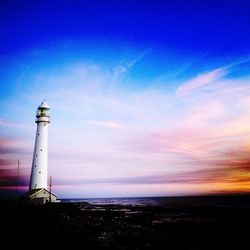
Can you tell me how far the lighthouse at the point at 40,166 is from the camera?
45406 millimetres

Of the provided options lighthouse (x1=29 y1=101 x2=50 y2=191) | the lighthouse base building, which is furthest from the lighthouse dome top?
the lighthouse base building

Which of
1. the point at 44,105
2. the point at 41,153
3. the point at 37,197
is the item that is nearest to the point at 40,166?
the point at 41,153

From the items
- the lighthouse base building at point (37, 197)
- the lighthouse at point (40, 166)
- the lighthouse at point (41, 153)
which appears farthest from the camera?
the lighthouse at point (41, 153)

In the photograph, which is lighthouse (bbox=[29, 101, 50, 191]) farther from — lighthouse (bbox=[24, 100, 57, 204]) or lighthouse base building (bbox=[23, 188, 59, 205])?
lighthouse base building (bbox=[23, 188, 59, 205])

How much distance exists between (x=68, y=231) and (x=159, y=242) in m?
6.85

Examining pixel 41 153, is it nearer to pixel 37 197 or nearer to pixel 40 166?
pixel 40 166

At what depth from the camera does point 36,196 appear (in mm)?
44844

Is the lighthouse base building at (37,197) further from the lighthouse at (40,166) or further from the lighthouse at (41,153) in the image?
the lighthouse at (41,153)

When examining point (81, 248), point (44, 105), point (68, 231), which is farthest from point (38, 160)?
point (81, 248)

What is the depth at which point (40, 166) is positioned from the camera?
45938 mm

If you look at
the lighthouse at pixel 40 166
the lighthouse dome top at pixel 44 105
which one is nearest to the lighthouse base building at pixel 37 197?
the lighthouse at pixel 40 166

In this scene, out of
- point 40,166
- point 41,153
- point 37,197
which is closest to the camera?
point 37,197

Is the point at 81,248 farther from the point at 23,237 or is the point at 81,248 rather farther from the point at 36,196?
the point at 36,196

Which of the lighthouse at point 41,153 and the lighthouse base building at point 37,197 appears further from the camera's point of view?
the lighthouse at point 41,153
